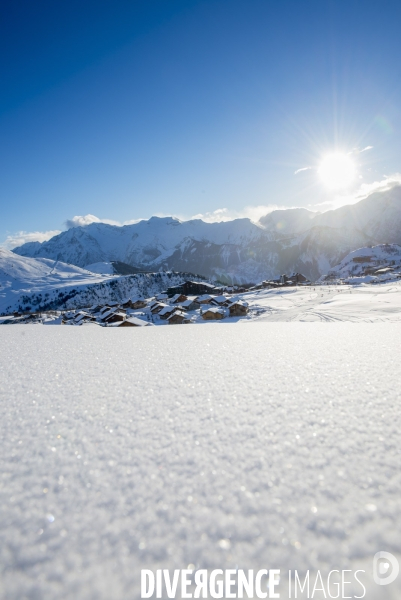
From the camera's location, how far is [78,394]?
8.17 ft

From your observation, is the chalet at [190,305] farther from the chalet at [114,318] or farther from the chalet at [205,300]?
the chalet at [114,318]

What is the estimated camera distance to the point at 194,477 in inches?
51.9

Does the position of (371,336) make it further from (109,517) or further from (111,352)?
(109,517)

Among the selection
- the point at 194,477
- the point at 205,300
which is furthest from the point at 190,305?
the point at 194,477

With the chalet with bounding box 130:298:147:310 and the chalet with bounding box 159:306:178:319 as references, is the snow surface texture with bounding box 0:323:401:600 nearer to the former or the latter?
the chalet with bounding box 159:306:178:319

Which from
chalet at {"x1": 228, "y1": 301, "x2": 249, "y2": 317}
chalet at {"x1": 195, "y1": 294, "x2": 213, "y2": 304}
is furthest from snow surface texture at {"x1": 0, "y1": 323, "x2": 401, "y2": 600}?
chalet at {"x1": 195, "y1": 294, "x2": 213, "y2": 304}

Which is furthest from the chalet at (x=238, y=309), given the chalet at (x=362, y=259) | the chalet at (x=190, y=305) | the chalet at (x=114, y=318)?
the chalet at (x=362, y=259)

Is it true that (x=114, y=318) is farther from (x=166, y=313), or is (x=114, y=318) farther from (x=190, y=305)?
(x=190, y=305)

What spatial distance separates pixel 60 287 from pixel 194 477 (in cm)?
12144

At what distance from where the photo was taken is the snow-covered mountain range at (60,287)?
97000mm

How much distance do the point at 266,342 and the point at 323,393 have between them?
2349 mm

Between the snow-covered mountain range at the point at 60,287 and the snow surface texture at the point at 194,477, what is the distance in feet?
339

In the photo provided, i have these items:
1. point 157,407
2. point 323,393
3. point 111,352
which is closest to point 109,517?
point 157,407

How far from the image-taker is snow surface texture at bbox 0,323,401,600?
0.96 metres
